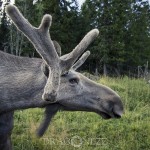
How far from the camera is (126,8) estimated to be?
3450 centimetres

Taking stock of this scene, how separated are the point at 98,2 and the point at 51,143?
28.6 metres

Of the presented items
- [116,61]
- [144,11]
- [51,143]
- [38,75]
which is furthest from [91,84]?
[144,11]

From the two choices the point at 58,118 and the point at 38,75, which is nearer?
the point at 38,75

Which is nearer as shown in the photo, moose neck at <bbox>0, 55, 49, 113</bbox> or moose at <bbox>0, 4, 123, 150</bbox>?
moose at <bbox>0, 4, 123, 150</bbox>

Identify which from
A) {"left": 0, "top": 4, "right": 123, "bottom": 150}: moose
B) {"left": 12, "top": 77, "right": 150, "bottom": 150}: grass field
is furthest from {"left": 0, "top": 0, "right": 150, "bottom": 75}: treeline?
{"left": 0, "top": 4, "right": 123, "bottom": 150}: moose

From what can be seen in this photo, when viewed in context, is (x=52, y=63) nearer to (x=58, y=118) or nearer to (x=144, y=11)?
(x=58, y=118)

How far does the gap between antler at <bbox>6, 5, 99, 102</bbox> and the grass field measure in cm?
196

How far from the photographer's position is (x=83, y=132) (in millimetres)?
7434

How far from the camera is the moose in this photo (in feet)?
15.0

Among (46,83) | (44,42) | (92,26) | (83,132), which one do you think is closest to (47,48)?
(44,42)

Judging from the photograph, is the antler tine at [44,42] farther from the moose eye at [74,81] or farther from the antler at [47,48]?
the moose eye at [74,81]

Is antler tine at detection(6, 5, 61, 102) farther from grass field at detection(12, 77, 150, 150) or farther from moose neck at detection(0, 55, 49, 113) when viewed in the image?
grass field at detection(12, 77, 150, 150)

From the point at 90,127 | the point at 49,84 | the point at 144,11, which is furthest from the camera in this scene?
the point at 144,11

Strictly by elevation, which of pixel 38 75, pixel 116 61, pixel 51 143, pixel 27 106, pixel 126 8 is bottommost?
pixel 51 143
